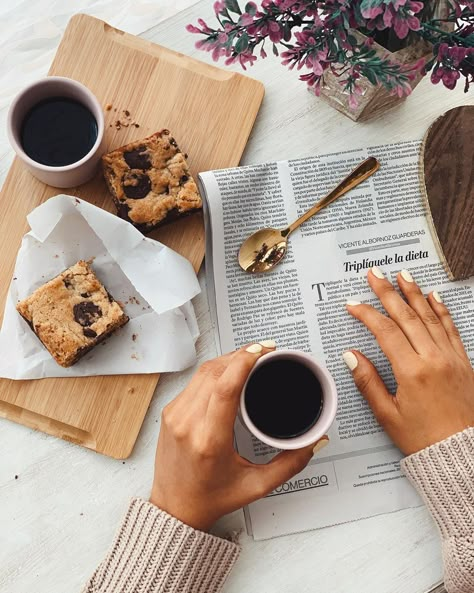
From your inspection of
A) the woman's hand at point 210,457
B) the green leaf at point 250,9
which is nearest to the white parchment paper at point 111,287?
the woman's hand at point 210,457

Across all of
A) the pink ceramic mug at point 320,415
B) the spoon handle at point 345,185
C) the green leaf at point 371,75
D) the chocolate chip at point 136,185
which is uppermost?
the green leaf at point 371,75

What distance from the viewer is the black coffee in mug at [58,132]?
86 cm

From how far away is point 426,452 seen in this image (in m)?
0.87

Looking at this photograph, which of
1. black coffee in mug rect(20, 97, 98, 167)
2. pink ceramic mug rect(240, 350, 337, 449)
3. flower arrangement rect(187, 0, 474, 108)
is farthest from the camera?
black coffee in mug rect(20, 97, 98, 167)

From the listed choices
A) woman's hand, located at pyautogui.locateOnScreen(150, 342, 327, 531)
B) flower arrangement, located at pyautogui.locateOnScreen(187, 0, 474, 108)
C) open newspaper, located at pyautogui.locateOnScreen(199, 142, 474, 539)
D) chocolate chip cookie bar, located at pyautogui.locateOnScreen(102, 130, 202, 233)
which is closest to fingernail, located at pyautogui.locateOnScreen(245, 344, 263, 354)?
woman's hand, located at pyautogui.locateOnScreen(150, 342, 327, 531)

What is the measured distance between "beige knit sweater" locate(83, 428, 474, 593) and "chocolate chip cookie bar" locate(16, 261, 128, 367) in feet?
0.82

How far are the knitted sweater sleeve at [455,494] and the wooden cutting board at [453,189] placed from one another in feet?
0.92

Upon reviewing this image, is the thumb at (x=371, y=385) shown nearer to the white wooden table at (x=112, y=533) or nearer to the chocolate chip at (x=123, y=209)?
the white wooden table at (x=112, y=533)

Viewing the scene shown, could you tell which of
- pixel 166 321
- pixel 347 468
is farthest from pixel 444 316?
pixel 166 321

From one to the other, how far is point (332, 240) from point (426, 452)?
1.19 feet

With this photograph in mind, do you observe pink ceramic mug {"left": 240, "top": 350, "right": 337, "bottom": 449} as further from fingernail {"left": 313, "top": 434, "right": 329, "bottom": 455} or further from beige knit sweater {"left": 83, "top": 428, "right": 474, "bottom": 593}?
beige knit sweater {"left": 83, "top": 428, "right": 474, "bottom": 593}

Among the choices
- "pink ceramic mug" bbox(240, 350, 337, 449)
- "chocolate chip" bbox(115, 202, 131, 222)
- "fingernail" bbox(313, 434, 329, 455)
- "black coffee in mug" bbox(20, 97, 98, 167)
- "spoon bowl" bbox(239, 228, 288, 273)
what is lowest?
"fingernail" bbox(313, 434, 329, 455)

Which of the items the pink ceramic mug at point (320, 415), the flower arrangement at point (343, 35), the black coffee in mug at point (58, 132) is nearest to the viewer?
the flower arrangement at point (343, 35)

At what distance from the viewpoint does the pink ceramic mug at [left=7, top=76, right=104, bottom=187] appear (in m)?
0.82
